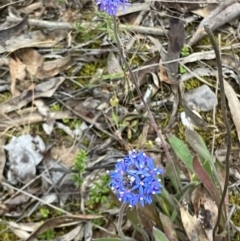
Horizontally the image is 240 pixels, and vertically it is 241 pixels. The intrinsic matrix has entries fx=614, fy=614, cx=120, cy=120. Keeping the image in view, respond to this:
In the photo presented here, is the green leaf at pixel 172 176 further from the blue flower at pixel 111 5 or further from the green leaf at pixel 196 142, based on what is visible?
the blue flower at pixel 111 5

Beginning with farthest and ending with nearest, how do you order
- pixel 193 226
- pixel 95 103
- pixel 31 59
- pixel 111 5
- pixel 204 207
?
pixel 31 59 → pixel 95 103 → pixel 204 207 → pixel 193 226 → pixel 111 5

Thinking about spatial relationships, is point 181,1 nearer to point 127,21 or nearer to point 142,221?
point 127,21

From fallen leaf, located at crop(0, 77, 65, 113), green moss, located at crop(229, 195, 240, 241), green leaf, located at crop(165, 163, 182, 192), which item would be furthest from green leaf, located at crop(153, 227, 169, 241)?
fallen leaf, located at crop(0, 77, 65, 113)

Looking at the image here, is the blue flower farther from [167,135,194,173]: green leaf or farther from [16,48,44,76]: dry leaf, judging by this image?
[16,48,44,76]: dry leaf

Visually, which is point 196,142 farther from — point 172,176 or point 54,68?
point 54,68

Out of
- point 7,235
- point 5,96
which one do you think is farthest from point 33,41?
point 7,235

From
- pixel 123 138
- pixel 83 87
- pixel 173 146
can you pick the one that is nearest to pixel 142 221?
→ pixel 173 146

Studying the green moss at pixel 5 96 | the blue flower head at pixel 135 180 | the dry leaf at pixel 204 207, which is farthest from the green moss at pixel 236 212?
the green moss at pixel 5 96
